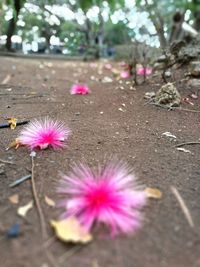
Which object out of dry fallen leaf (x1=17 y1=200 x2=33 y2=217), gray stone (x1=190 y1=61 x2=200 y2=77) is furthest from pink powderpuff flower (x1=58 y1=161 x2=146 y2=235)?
gray stone (x1=190 y1=61 x2=200 y2=77)

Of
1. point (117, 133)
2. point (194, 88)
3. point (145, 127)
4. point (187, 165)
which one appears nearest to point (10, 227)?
point (187, 165)

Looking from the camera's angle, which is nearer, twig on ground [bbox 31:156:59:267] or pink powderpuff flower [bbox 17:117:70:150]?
twig on ground [bbox 31:156:59:267]

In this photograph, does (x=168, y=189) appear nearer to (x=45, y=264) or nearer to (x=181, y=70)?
(x=45, y=264)

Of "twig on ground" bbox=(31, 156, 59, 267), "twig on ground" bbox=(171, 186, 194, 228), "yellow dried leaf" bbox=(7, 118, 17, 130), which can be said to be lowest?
"twig on ground" bbox=(31, 156, 59, 267)

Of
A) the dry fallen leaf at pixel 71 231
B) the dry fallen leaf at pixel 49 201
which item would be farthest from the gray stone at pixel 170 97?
the dry fallen leaf at pixel 71 231

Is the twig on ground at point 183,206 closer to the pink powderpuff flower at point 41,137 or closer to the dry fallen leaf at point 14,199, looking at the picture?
the dry fallen leaf at point 14,199

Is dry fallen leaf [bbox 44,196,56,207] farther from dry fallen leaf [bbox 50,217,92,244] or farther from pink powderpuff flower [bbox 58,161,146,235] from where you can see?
dry fallen leaf [bbox 50,217,92,244]

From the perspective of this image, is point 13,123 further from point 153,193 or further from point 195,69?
point 195,69
